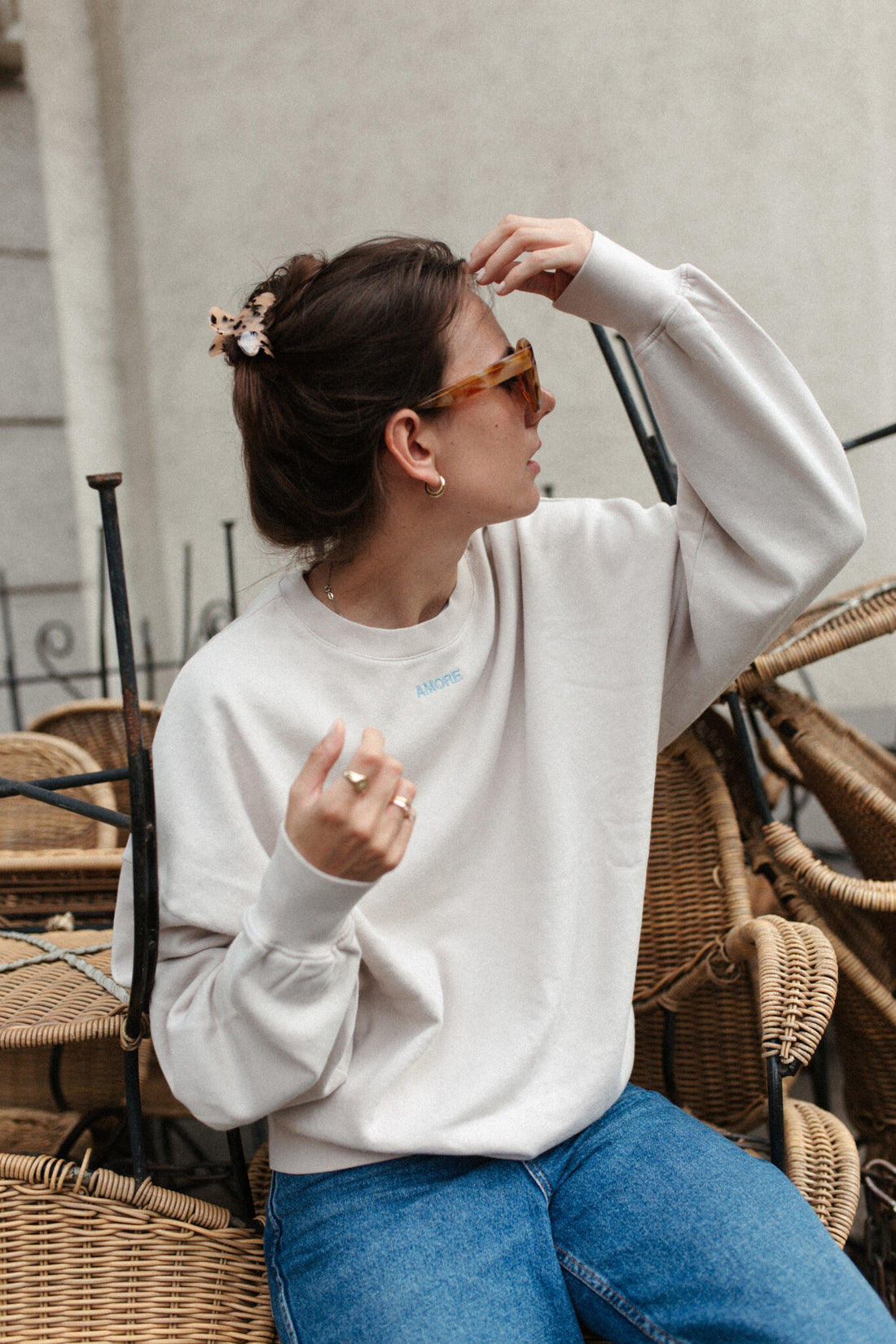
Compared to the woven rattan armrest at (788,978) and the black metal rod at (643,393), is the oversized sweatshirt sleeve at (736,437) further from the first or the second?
the woven rattan armrest at (788,978)

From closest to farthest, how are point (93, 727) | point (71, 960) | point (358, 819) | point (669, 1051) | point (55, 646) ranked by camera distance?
point (358, 819)
point (71, 960)
point (669, 1051)
point (93, 727)
point (55, 646)

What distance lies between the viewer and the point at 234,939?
1223mm

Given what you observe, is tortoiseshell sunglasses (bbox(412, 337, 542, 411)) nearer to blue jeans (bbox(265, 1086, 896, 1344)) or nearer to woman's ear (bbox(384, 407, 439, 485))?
woman's ear (bbox(384, 407, 439, 485))

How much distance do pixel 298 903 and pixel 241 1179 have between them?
0.59 m

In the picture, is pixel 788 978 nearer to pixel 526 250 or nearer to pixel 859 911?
pixel 859 911

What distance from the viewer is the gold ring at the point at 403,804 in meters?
1.06

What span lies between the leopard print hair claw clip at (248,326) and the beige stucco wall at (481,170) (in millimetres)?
1889

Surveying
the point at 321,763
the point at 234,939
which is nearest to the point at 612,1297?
the point at 234,939

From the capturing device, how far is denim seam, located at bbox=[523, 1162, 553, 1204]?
1.29 m

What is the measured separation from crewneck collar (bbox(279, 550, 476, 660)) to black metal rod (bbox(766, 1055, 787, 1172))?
684mm

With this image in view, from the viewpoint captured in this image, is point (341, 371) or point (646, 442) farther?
point (646, 442)

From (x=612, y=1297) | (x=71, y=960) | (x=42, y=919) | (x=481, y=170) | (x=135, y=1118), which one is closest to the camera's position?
(x=612, y=1297)

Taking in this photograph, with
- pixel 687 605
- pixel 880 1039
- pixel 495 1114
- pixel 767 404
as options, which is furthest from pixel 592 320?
pixel 880 1039

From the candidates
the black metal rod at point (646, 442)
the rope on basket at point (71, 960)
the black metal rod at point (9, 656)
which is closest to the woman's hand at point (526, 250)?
the black metal rod at point (646, 442)
